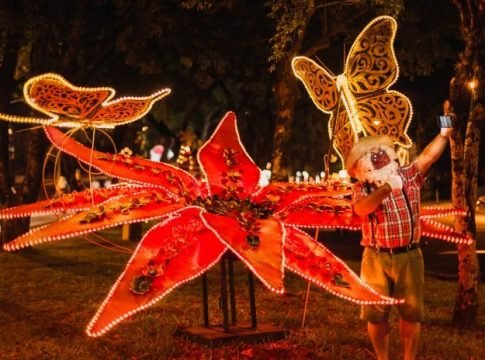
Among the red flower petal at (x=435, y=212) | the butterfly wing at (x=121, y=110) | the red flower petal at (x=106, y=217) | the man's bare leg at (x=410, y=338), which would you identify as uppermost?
the butterfly wing at (x=121, y=110)

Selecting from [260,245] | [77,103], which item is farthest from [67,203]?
[260,245]

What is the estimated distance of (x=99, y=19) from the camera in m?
17.4

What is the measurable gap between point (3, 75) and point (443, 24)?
974 cm

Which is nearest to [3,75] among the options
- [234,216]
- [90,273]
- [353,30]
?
[90,273]

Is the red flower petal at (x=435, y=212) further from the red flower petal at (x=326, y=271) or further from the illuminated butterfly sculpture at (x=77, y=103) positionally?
the illuminated butterfly sculpture at (x=77, y=103)

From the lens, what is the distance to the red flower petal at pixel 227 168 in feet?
24.0

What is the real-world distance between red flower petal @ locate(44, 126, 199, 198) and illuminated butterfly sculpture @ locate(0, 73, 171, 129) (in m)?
0.32

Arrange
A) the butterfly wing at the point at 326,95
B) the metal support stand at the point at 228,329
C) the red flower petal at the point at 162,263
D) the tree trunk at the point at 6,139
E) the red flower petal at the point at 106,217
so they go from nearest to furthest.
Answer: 1. the red flower petal at the point at 162,263
2. the red flower petal at the point at 106,217
3. the metal support stand at the point at 228,329
4. the butterfly wing at the point at 326,95
5. the tree trunk at the point at 6,139

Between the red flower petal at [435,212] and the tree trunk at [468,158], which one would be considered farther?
the tree trunk at [468,158]

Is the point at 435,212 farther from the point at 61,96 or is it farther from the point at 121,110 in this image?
the point at 61,96

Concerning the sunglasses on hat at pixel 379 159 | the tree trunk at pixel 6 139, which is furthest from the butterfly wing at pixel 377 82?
the tree trunk at pixel 6 139

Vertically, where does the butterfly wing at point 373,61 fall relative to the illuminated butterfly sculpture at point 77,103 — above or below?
above

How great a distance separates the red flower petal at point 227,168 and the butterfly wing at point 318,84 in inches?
67.9

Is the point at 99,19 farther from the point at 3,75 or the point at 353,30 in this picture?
the point at 353,30
